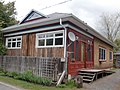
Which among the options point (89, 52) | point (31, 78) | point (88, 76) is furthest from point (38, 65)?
point (89, 52)

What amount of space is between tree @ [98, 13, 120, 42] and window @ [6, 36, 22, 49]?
119 feet

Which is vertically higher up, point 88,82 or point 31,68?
point 31,68

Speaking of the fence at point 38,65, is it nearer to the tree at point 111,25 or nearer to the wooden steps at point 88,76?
the wooden steps at point 88,76

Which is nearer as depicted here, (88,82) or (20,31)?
(88,82)

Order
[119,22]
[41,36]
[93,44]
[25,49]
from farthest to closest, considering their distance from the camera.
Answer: [119,22] < [93,44] < [25,49] < [41,36]

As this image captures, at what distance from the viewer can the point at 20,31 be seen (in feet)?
50.4

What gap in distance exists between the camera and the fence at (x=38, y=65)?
10.6 m

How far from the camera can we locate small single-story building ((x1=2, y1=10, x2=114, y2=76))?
1176cm

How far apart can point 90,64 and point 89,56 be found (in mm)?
745

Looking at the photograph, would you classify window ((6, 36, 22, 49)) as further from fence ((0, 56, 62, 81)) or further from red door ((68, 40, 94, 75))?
red door ((68, 40, 94, 75))

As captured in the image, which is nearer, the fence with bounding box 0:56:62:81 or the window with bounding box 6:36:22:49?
the fence with bounding box 0:56:62:81

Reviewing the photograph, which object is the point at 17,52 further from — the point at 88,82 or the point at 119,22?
the point at 119,22

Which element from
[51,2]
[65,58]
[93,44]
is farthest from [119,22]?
[65,58]

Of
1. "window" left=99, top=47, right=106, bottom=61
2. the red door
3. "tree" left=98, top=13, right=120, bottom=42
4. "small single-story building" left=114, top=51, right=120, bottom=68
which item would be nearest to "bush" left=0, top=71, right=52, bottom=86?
the red door
